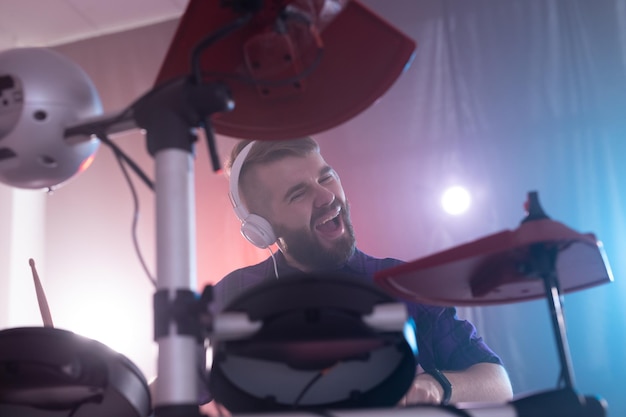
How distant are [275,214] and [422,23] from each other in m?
1.36

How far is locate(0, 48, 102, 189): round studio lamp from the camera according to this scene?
781 millimetres

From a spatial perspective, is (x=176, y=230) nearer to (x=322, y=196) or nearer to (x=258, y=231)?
(x=258, y=231)

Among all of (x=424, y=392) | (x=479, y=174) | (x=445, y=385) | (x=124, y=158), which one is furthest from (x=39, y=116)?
(x=479, y=174)

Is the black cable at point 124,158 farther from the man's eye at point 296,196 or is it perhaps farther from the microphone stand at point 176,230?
the man's eye at point 296,196

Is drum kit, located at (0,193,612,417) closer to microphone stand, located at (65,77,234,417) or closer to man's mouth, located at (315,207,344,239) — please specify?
microphone stand, located at (65,77,234,417)

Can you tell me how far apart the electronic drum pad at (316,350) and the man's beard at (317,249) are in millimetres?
1140

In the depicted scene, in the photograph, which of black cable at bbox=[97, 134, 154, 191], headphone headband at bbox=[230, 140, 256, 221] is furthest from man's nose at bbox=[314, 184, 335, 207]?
black cable at bbox=[97, 134, 154, 191]

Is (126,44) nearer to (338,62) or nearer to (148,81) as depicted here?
(148,81)

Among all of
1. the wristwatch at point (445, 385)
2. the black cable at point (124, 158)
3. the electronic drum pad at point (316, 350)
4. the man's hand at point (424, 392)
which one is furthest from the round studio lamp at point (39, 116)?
the wristwatch at point (445, 385)

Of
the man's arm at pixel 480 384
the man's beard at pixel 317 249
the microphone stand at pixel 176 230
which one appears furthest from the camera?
the man's beard at pixel 317 249

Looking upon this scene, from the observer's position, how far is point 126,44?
3.32 metres

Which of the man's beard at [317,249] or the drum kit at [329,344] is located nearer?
the drum kit at [329,344]

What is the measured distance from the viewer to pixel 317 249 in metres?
1.94

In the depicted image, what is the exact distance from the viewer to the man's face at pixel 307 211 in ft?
6.36
